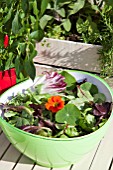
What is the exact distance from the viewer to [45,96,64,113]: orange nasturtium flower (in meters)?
1.15

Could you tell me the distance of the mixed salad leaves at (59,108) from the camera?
1.11 meters

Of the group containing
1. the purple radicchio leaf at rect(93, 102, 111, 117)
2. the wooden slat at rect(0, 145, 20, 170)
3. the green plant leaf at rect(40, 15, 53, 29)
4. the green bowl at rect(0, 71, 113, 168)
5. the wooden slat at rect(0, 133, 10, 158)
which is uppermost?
the green plant leaf at rect(40, 15, 53, 29)

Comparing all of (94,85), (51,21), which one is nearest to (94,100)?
(94,85)

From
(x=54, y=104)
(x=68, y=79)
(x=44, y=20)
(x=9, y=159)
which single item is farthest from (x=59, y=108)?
(x=44, y=20)

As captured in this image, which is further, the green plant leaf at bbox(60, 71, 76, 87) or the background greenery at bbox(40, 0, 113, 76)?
the background greenery at bbox(40, 0, 113, 76)

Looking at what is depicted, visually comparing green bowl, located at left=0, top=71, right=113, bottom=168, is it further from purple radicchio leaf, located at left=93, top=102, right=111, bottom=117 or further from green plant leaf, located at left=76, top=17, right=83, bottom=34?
green plant leaf, located at left=76, top=17, right=83, bottom=34

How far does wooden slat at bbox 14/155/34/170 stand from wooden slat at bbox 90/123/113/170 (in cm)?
18

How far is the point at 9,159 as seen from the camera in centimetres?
123

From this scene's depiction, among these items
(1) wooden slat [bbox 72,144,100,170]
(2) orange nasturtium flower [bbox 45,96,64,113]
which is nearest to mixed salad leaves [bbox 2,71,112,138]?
(2) orange nasturtium flower [bbox 45,96,64,113]

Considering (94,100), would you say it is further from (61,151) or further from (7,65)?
(7,65)

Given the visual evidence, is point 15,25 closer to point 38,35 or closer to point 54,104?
point 38,35

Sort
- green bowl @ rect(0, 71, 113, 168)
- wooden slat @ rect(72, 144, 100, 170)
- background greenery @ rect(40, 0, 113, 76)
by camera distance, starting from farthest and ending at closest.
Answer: background greenery @ rect(40, 0, 113, 76) → wooden slat @ rect(72, 144, 100, 170) → green bowl @ rect(0, 71, 113, 168)

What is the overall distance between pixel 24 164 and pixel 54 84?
0.25 meters

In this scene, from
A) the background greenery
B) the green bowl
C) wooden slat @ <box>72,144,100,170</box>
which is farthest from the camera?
the background greenery
